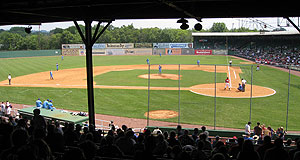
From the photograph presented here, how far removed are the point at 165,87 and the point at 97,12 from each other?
61.3 feet

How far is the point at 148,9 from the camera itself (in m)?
11.8

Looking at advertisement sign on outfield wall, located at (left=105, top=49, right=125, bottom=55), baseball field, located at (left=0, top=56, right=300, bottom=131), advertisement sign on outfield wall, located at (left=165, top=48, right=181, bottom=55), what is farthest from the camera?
advertisement sign on outfield wall, located at (left=105, top=49, right=125, bottom=55)

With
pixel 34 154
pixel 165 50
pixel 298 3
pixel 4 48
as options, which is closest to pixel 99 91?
pixel 298 3

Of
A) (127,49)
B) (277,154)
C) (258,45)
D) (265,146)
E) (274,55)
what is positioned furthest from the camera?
(127,49)

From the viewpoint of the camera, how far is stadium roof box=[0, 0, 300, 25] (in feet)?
29.7

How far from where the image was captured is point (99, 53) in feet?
289

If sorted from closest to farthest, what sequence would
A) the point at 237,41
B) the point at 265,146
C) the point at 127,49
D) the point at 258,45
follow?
the point at 265,146 < the point at 258,45 < the point at 237,41 < the point at 127,49

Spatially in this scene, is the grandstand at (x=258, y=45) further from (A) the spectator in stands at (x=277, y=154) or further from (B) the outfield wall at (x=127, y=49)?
(A) the spectator in stands at (x=277, y=154)

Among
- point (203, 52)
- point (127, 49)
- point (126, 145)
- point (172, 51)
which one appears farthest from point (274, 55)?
point (126, 145)

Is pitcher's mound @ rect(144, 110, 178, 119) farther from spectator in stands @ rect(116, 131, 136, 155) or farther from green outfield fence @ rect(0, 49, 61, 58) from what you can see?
green outfield fence @ rect(0, 49, 61, 58)

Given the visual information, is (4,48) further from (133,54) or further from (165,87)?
(165,87)

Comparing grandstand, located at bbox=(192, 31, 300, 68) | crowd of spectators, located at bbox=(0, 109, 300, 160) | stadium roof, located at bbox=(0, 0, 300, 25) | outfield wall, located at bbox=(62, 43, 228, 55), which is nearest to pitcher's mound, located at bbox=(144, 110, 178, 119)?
stadium roof, located at bbox=(0, 0, 300, 25)

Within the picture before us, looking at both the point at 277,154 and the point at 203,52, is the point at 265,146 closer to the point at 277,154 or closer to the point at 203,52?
the point at 277,154

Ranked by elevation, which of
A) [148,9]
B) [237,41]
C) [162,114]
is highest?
[237,41]
